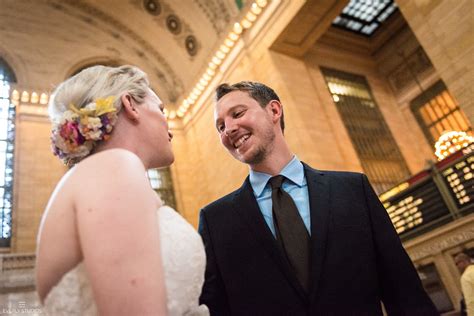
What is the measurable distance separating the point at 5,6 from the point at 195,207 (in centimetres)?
1009

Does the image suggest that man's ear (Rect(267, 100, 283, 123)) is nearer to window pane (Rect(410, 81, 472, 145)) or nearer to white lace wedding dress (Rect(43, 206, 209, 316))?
white lace wedding dress (Rect(43, 206, 209, 316))

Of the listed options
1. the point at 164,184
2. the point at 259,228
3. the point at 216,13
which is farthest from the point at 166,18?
the point at 259,228

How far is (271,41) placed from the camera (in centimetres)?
1140

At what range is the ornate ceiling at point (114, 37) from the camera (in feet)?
45.1

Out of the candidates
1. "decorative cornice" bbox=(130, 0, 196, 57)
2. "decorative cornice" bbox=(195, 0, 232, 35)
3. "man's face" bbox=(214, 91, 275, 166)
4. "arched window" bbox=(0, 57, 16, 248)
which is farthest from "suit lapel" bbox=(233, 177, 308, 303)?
"decorative cornice" bbox=(130, 0, 196, 57)

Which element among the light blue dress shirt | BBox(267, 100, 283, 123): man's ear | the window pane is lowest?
the light blue dress shirt

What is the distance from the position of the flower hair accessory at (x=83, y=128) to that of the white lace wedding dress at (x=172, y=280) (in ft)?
1.30

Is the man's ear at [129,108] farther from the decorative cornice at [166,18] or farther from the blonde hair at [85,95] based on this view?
the decorative cornice at [166,18]

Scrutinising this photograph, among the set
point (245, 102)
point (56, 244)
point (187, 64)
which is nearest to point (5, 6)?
point (187, 64)

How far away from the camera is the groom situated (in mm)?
1833

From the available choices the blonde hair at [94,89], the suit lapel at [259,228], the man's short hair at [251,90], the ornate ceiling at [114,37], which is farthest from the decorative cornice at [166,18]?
the blonde hair at [94,89]

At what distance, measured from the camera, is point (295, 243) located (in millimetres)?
1939

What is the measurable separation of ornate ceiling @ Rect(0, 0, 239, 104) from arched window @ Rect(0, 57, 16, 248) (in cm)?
43

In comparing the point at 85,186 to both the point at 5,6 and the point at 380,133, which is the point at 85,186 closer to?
the point at 380,133
